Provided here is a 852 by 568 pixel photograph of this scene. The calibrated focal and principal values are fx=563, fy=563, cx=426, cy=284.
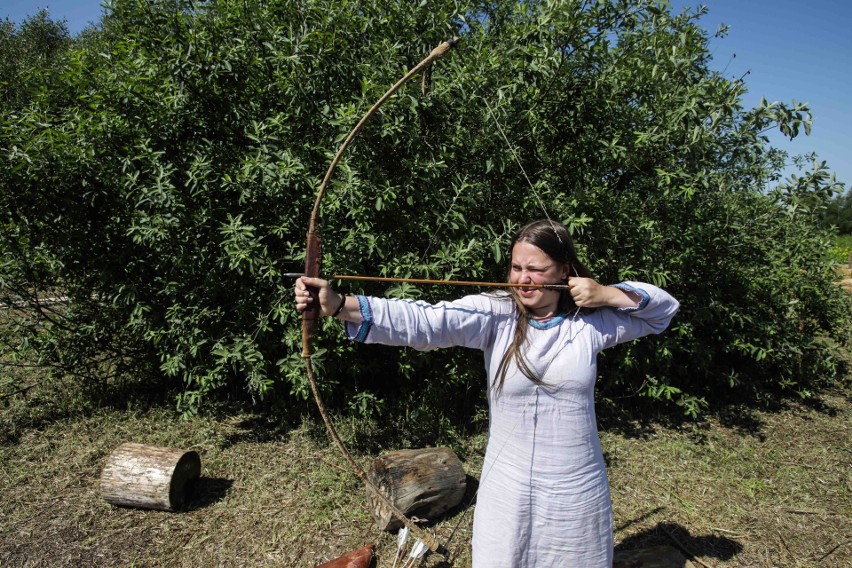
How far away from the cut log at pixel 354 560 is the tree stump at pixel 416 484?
274 mm

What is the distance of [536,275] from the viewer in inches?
80.4

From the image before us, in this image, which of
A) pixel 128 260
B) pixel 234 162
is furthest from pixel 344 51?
pixel 128 260

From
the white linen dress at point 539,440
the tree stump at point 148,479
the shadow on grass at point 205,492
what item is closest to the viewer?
the white linen dress at point 539,440

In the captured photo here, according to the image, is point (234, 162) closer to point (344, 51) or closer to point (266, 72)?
point (266, 72)

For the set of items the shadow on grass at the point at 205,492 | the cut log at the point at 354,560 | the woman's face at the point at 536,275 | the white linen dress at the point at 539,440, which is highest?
the woman's face at the point at 536,275

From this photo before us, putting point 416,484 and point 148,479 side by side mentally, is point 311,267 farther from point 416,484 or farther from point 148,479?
point 148,479

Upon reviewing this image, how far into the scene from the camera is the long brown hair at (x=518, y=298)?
1969 mm

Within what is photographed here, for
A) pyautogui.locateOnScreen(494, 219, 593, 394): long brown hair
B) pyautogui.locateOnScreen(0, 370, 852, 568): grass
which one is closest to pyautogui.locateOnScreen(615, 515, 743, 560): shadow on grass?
pyautogui.locateOnScreen(0, 370, 852, 568): grass

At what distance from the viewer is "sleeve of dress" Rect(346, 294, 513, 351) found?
1862mm

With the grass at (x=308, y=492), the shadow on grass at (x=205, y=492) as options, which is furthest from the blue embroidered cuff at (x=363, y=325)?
the shadow on grass at (x=205, y=492)

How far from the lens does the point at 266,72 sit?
165 inches

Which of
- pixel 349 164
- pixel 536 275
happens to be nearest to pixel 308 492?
pixel 349 164

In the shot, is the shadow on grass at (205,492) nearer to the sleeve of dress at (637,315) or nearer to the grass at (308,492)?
the grass at (308,492)

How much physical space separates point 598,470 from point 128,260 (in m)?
3.98
